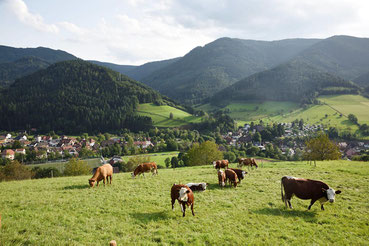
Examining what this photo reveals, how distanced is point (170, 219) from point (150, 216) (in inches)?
47.5

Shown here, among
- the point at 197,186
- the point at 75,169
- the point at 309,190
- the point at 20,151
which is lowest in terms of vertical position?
the point at 20,151

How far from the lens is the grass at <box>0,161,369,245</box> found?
27.4 feet

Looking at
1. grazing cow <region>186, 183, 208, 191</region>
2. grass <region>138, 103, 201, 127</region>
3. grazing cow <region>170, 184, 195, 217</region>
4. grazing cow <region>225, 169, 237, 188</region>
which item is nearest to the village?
grass <region>138, 103, 201, 127</region>

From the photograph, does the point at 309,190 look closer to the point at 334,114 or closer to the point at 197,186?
the point at 197,186

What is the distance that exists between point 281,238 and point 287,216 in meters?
2.69

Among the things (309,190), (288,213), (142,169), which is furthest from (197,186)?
(142,169)

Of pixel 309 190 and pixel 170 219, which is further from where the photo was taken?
pixel 309 190

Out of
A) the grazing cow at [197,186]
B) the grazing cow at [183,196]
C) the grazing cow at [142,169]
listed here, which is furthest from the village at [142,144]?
the grazing cow at [183,196]

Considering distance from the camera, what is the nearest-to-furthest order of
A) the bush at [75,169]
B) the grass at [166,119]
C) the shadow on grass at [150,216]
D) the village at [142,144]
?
1. the shadow on grass at [150,216]
2. the bush at [75,169]
3. the village at [142,144]
4. the grass at [166,119]

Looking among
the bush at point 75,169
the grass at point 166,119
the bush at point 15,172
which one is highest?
the grass at point 166,119

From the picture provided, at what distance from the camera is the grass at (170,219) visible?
27.4ft

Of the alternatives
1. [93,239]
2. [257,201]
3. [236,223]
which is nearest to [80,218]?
[93,239]

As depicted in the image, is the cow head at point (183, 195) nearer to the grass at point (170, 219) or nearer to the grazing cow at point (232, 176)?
the grass at point (170, 219)

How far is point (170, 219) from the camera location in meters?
10.2
